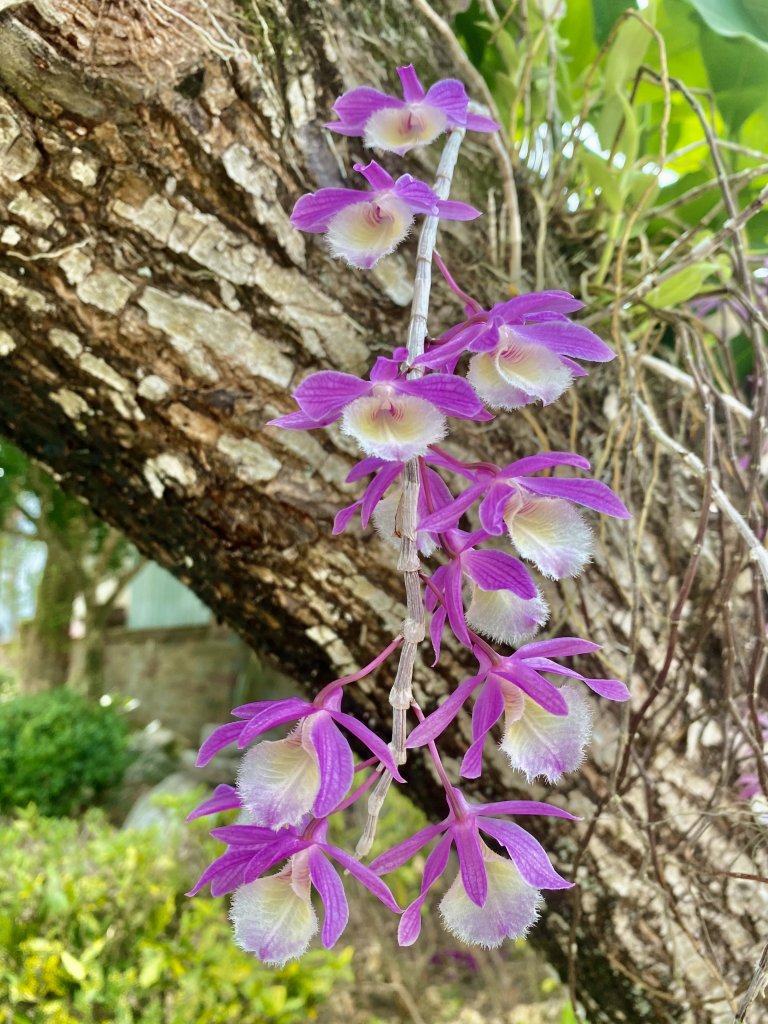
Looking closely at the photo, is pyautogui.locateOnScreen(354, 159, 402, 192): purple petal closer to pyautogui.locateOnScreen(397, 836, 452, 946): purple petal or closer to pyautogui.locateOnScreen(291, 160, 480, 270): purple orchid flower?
pyautogui.locateOnScreen(291, 160, 480, 270): purple orchid flower

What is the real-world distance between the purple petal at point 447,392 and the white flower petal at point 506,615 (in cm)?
12

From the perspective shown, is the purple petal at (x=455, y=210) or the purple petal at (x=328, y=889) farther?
the purple petal at (x=455, y=210)

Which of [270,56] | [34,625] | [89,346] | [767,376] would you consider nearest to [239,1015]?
[89,346]

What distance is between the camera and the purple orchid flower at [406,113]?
0.59 metres

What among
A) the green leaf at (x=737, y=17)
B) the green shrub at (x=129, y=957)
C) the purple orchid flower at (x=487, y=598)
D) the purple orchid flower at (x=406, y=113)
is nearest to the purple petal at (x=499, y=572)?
the purple orchid flower at (x=487, y=598)

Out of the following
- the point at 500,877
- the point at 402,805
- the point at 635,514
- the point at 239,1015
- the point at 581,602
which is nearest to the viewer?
the point at 500,877

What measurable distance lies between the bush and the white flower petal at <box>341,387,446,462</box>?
4237 mm

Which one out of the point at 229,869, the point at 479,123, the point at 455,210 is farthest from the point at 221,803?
the point at 479,123

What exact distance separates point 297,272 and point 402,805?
8.31 feet

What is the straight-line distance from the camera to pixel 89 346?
0.76 m

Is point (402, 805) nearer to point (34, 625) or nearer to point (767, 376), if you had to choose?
point (767, 376)

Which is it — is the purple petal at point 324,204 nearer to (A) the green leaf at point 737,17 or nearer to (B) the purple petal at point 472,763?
(B) the purple petal at point 472,763

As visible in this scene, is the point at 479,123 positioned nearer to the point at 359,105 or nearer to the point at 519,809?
the point at 359,105

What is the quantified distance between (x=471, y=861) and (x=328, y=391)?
31cm
